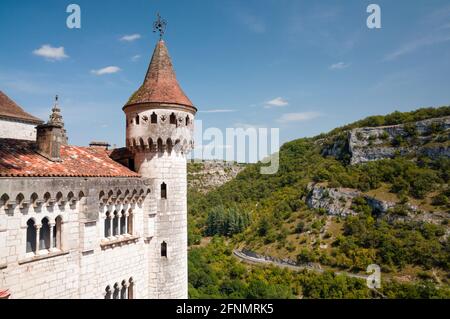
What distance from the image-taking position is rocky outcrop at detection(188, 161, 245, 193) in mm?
162100

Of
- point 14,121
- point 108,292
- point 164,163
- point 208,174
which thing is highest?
point 14,121

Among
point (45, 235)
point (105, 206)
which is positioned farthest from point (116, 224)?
point (45, 235)

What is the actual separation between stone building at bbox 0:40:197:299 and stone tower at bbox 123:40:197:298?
6 cm

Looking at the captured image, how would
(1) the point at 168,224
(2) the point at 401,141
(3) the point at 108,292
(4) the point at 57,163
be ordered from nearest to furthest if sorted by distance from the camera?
(4) the point at 57,163 → (3) the point at 108,292 → (1) the point at 168,224 → (2) the point at 401,141

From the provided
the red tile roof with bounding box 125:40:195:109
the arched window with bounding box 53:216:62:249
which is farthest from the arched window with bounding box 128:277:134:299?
the red tile roof with bounding box 125:40:195:109

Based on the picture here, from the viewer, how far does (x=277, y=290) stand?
54.0 metres

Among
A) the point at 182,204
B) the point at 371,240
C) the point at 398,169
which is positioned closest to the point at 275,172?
the point at 398,169

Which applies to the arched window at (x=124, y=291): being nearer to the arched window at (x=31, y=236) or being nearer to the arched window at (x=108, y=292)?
the arched window at (x=108, y=292)

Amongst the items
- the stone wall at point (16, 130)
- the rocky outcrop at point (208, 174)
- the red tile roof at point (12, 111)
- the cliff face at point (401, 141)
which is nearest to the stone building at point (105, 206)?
the stone wall at point (16, 130)

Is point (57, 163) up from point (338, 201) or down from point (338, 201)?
up

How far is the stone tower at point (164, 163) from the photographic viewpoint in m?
19.5

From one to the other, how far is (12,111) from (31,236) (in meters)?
19.6

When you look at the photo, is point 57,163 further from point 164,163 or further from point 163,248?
point 163,248

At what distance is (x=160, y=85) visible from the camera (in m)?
20.5
